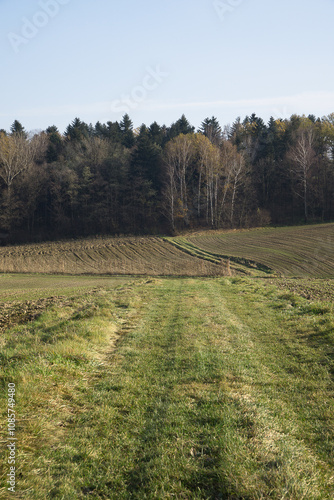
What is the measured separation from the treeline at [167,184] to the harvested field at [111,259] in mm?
13974

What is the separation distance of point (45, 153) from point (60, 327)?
73.0 meters

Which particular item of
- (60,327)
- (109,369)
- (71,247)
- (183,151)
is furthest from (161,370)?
(183,151)

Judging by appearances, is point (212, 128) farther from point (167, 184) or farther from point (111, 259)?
point (111, 259)

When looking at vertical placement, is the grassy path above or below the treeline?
below

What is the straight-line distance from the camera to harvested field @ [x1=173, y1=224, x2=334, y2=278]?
30.9 m

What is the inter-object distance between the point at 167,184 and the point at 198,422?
60.4 metres

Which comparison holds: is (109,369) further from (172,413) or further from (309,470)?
(309,470)

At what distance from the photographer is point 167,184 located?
62875mm

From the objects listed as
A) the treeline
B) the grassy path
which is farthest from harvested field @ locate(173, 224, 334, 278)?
the grassy path

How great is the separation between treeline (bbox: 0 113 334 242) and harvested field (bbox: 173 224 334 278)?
10.5 metres

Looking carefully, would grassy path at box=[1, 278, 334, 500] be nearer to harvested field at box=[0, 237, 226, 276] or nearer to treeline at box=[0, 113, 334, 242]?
harvested field at box=[0, 237, 226, 276]

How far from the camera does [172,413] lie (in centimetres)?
456

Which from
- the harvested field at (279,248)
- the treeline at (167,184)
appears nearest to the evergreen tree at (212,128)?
the treeline at (167,184)

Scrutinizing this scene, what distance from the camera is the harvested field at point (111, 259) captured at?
1204 inches
